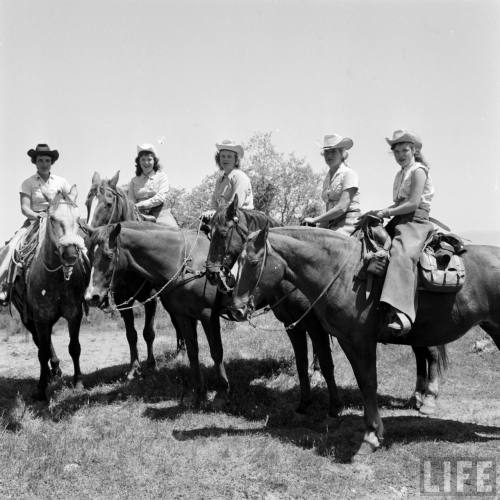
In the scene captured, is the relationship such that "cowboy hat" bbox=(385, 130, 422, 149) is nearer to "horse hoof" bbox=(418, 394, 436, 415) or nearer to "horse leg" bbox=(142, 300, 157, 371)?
"horse hoof" bbox=(418, 394, 436, 415)

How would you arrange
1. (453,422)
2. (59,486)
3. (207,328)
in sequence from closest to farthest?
(59,486), (453,422), (207,328)

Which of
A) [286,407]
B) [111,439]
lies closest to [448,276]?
[286,407]

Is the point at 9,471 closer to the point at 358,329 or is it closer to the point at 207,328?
the point at 207,328

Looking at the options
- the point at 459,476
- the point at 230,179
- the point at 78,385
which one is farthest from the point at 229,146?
the point at 459,476

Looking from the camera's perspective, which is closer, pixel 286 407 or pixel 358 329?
pixel 358 329

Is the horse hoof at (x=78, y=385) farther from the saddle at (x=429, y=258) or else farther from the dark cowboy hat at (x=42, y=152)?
the saddle at (x=429, y=258)

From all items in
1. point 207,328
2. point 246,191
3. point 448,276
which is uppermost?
point 246,191

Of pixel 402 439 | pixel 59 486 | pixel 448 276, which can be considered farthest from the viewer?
pixel 402 439

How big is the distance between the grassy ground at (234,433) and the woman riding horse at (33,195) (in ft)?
6.58

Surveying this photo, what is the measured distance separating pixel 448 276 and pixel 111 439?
4.11 meters

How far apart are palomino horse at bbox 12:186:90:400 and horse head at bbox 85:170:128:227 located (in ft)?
1.53

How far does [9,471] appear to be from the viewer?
468 centimetres

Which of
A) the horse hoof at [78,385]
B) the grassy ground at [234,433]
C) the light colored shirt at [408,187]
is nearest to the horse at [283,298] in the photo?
the grassy ground at [234,433]

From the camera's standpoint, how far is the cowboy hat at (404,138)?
5641 millimetres
